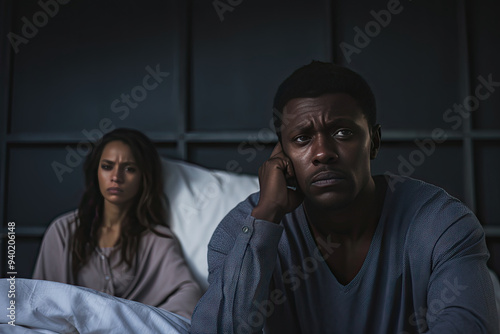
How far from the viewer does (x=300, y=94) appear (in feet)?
3.39

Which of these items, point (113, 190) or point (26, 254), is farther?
point (26, 254)

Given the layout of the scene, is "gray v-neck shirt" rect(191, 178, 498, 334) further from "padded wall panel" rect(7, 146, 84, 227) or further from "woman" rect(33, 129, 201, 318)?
"padded wall panel" rect(7, 146, 84, 227)

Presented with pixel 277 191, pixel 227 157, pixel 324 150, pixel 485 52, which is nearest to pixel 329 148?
pixel 324 150

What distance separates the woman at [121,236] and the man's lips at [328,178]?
599mm

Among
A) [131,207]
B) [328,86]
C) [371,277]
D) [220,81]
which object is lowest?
[371,277]

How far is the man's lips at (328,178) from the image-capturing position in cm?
95

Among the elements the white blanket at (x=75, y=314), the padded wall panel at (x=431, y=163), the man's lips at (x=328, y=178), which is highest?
the padded wall panel at (x=431, y=163)

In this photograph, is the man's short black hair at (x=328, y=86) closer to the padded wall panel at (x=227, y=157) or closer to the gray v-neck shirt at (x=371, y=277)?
the gray v-neck shirt at (x=371, y=277)

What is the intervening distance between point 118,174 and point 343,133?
2.64ft

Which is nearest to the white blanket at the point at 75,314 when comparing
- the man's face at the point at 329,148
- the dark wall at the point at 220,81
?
the man's face at the point at 329,148

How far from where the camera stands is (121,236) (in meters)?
1.49

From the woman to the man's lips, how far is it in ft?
1.97

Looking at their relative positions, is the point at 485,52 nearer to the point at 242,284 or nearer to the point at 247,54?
the point at 247,54

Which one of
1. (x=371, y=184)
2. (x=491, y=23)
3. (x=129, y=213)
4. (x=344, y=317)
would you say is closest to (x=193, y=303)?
(x=129, y=213)
